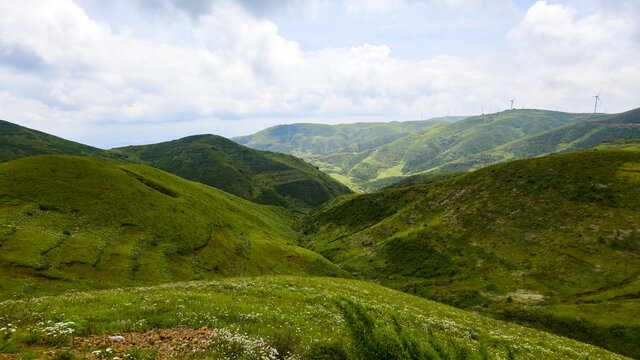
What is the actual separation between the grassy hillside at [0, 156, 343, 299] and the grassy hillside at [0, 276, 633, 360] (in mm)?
19714

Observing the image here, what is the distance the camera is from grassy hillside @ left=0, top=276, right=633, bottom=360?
389 inches

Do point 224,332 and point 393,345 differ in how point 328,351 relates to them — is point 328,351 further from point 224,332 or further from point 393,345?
point 224,332

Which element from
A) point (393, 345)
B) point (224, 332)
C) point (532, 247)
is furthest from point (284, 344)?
point (532, 247)

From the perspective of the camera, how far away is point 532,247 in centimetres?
5681

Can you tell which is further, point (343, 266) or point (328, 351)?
point (343, 266)

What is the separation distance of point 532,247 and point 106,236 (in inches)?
3487

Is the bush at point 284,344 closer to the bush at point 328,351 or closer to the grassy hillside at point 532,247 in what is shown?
the bush at point 328,351

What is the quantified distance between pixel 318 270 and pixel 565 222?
63.3 m

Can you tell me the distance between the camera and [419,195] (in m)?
112

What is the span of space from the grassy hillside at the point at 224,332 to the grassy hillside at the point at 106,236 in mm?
19714

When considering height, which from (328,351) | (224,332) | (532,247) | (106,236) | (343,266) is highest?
(224,332)

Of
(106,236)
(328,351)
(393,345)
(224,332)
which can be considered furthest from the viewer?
(106,236)

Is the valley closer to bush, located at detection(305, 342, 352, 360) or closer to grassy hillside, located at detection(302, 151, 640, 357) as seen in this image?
bush, located at detection(305, 342, 352, 360)

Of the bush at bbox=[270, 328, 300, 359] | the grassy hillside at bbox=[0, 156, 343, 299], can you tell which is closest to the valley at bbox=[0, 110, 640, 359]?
the bush at bbox=[270, 328, 300, 359]
